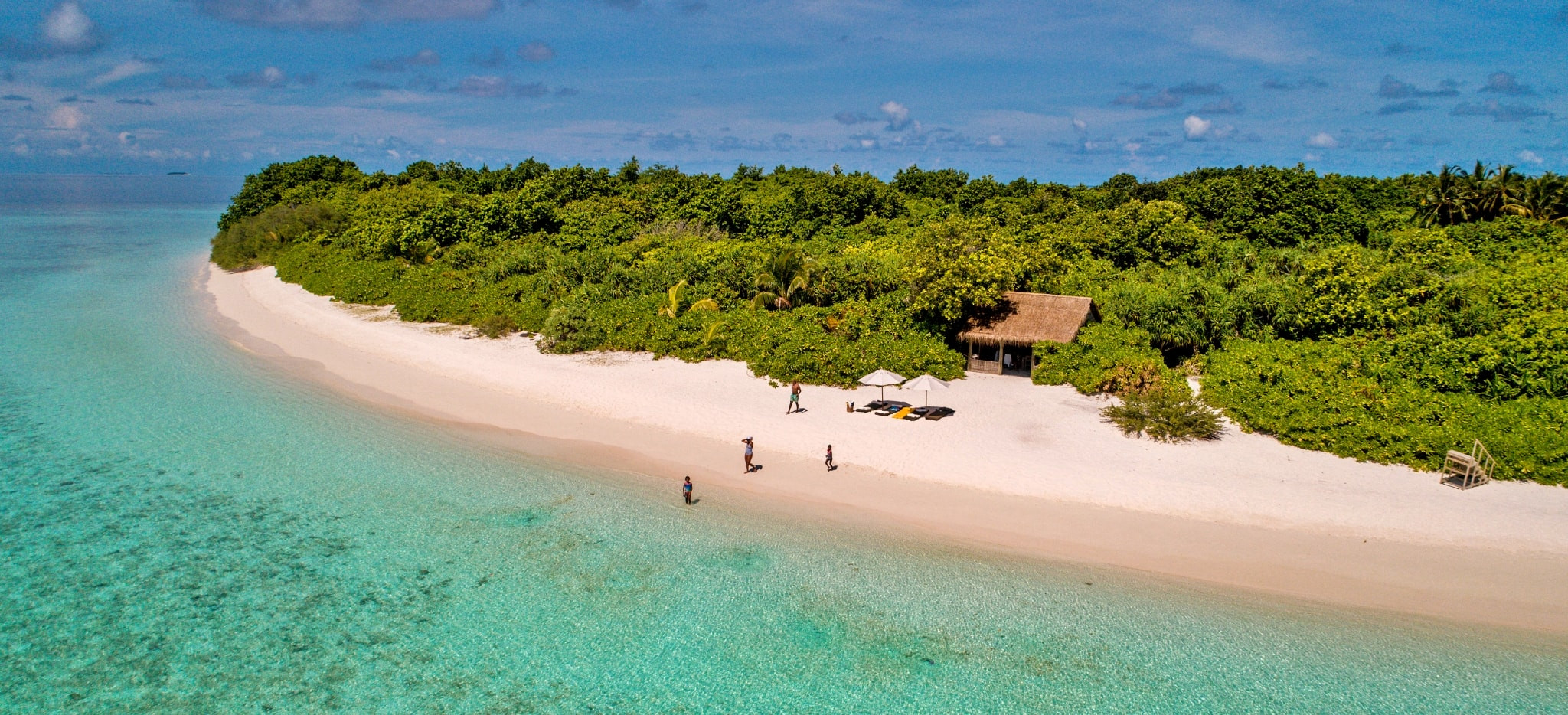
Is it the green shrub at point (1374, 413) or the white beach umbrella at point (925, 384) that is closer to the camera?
the green shrub at point (1374, 413)

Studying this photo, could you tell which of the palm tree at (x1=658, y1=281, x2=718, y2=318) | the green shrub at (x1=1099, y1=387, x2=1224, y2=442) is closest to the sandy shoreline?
the green shrub at (x1=1099, y1=387, x2=1224, y2=442)

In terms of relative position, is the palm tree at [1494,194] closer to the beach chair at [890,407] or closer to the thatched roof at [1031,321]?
the thatched roof at [1031,321]

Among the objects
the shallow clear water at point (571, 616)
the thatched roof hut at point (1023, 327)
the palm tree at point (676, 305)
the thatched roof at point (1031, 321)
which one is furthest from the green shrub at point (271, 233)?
the thatched roof at point (1031, 321)

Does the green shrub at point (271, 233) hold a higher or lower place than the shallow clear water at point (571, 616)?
higher

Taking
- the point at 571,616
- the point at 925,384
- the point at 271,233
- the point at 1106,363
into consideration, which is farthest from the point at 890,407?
the point at 271,233

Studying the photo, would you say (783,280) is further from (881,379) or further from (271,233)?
(271,233)

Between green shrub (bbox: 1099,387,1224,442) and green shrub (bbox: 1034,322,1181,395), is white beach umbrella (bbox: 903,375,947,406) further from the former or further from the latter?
green shrub (bbox: 1034,322,1181,395)
